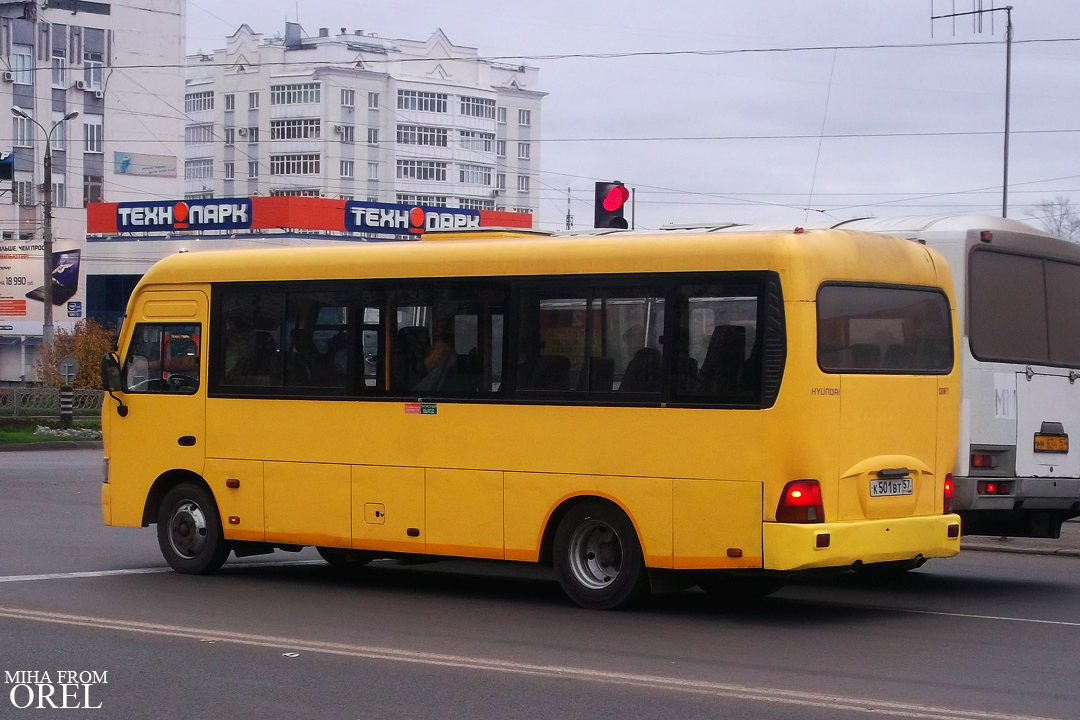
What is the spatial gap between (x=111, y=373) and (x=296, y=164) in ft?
344

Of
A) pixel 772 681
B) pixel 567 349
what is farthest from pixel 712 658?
pixel 567 349

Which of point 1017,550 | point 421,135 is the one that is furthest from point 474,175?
point 1017,550

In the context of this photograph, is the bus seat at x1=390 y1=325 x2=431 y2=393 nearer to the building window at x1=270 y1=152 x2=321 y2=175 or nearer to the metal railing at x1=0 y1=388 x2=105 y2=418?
the metal railing at x1=0 y1=388 x2=105 y2=418

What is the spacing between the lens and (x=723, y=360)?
994 centimetres

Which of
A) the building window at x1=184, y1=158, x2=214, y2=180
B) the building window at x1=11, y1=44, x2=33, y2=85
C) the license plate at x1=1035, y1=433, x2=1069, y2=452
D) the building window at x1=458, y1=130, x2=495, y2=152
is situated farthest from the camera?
the building window at x1=184, y1=158, x2=214, y2=180

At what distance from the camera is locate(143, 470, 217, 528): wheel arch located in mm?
12852

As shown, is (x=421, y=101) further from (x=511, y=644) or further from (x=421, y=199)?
(x=511, y=644)

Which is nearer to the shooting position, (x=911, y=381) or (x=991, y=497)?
(x=911, y=381)

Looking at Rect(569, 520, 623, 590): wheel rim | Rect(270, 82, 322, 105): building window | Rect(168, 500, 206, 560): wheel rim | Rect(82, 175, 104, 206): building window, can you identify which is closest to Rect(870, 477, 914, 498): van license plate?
Rect(569, 520, 623, 590): wheel rim

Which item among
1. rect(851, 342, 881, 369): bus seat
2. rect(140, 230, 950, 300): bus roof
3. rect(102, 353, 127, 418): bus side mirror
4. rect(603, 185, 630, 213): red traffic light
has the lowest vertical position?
rect(102, 353, 127, 418): bus side mirror

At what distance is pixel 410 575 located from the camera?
42.9 ft

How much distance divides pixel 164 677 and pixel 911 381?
5.67 m

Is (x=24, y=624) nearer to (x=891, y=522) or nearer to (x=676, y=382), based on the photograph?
(x=676, y=382)

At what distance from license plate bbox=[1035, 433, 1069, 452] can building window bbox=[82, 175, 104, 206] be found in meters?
81.4
